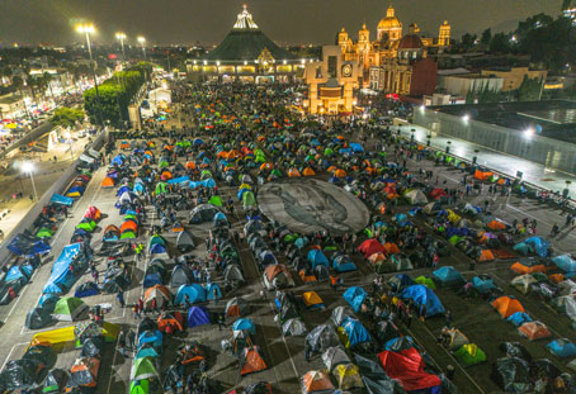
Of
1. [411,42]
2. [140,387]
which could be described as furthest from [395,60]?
[140,387]

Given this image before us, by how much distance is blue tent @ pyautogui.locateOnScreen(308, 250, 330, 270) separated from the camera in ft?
69.0

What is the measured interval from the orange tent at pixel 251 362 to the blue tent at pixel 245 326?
1.15 m

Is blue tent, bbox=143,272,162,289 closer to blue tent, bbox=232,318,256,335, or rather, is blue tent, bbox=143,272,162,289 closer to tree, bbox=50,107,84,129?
blue tent, bbox=232,318,256,335

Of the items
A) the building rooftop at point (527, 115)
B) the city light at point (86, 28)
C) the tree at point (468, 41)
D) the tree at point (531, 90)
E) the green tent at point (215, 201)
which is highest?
the tree at point (468, 41)

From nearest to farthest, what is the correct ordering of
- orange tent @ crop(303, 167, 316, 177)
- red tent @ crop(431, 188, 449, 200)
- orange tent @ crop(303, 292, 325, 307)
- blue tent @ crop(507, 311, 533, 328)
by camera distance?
blue tent @ crop(507, 311, 533, 328) < orange tent @ crop(303, 292, 325, 307) < red tent @ crop(431, 188, 449, 200) < orange tent @ crop(303, 167, 316, 177)

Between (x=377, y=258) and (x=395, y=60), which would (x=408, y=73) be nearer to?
(x=395, y=60)

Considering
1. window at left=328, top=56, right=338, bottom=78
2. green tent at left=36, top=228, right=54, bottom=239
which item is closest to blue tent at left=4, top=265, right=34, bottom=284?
green tent at left=36, top=228, right=54, bottom=239

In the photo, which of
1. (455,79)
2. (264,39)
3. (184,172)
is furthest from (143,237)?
(264,39)

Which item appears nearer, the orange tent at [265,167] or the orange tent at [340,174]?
the orange tent at [340,174]

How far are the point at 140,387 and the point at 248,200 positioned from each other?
1765cm

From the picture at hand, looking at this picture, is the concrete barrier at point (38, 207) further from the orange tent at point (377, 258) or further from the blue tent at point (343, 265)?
the orange tent at point (377, 258)

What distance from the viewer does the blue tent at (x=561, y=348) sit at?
1482cm

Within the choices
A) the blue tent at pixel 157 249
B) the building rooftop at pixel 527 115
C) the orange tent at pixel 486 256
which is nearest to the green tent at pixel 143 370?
the blue tent at pixel 157 249

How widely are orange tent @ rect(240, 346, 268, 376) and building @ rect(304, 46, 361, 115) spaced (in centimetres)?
5677
